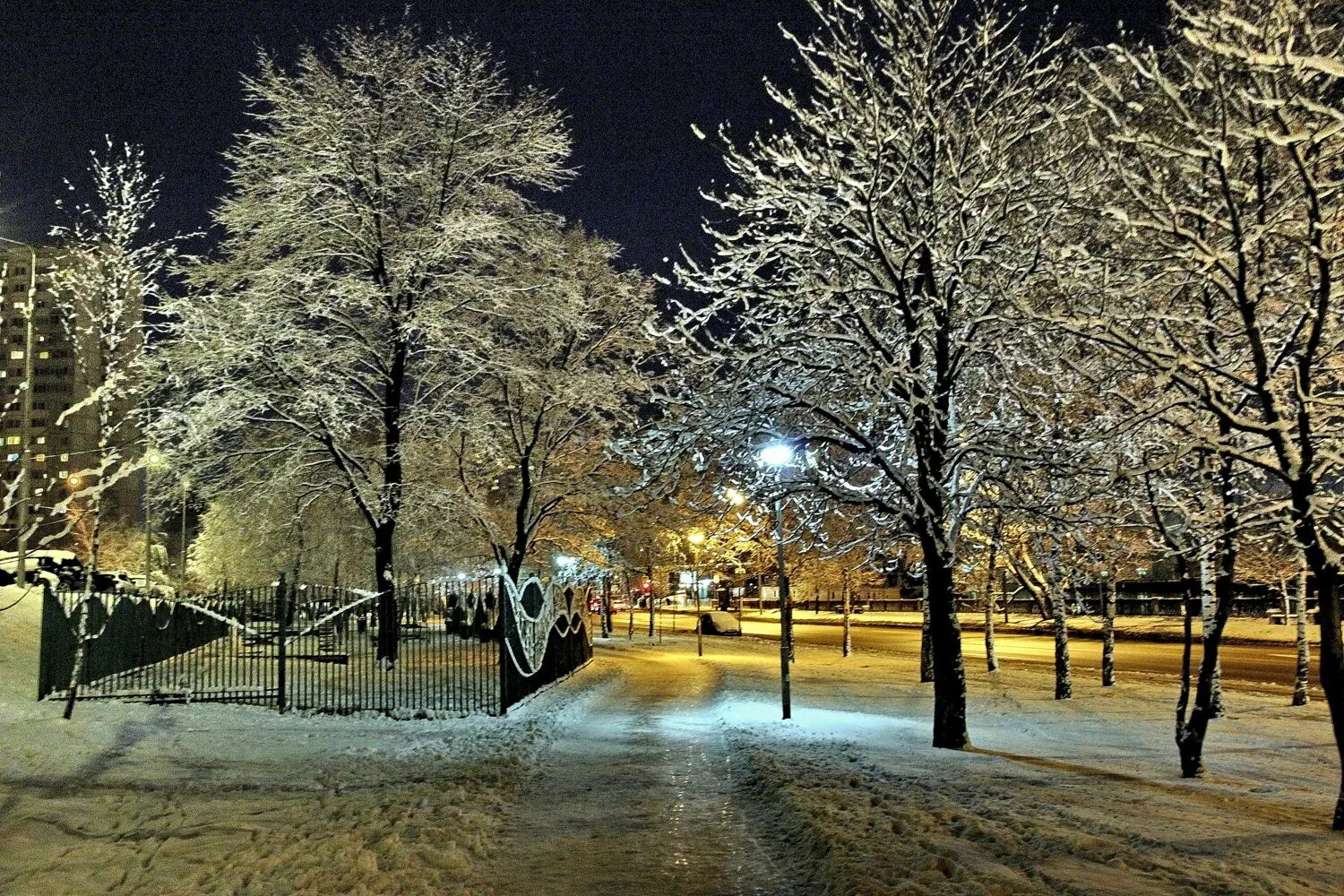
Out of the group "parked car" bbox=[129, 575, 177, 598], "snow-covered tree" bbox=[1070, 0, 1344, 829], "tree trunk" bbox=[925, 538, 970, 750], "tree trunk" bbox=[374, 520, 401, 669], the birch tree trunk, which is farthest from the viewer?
the birch tree trunk

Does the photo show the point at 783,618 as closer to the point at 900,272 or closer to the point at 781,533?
the point at 781,533

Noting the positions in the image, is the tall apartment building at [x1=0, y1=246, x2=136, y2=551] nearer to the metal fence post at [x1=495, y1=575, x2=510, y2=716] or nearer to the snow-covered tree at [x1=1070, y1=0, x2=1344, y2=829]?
the metal fence post at [x1=495, y1=575, x2=510, y2=716]

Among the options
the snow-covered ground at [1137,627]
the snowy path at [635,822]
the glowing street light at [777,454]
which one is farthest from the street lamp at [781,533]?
the snow-covered ground at [1137,627]

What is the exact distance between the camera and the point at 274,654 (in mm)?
16672

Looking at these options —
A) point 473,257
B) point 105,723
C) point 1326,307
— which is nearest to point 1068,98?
point 1326,307

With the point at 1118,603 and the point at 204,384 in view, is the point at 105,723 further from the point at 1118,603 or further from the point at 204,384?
the point at 1118,603

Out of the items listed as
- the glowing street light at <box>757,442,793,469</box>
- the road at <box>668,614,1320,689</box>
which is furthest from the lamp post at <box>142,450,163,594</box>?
the road at <box>668,614,1320,689</box>

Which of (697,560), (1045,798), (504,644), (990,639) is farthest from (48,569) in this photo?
(697,560)

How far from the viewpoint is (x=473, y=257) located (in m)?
21.8

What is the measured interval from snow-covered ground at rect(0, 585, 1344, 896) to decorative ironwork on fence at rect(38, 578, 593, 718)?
73 cm

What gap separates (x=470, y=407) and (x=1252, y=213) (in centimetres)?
1868

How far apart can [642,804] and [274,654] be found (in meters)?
9.62

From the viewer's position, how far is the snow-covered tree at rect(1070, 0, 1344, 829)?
7.77m

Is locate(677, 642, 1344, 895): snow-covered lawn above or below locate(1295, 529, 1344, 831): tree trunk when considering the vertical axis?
below
